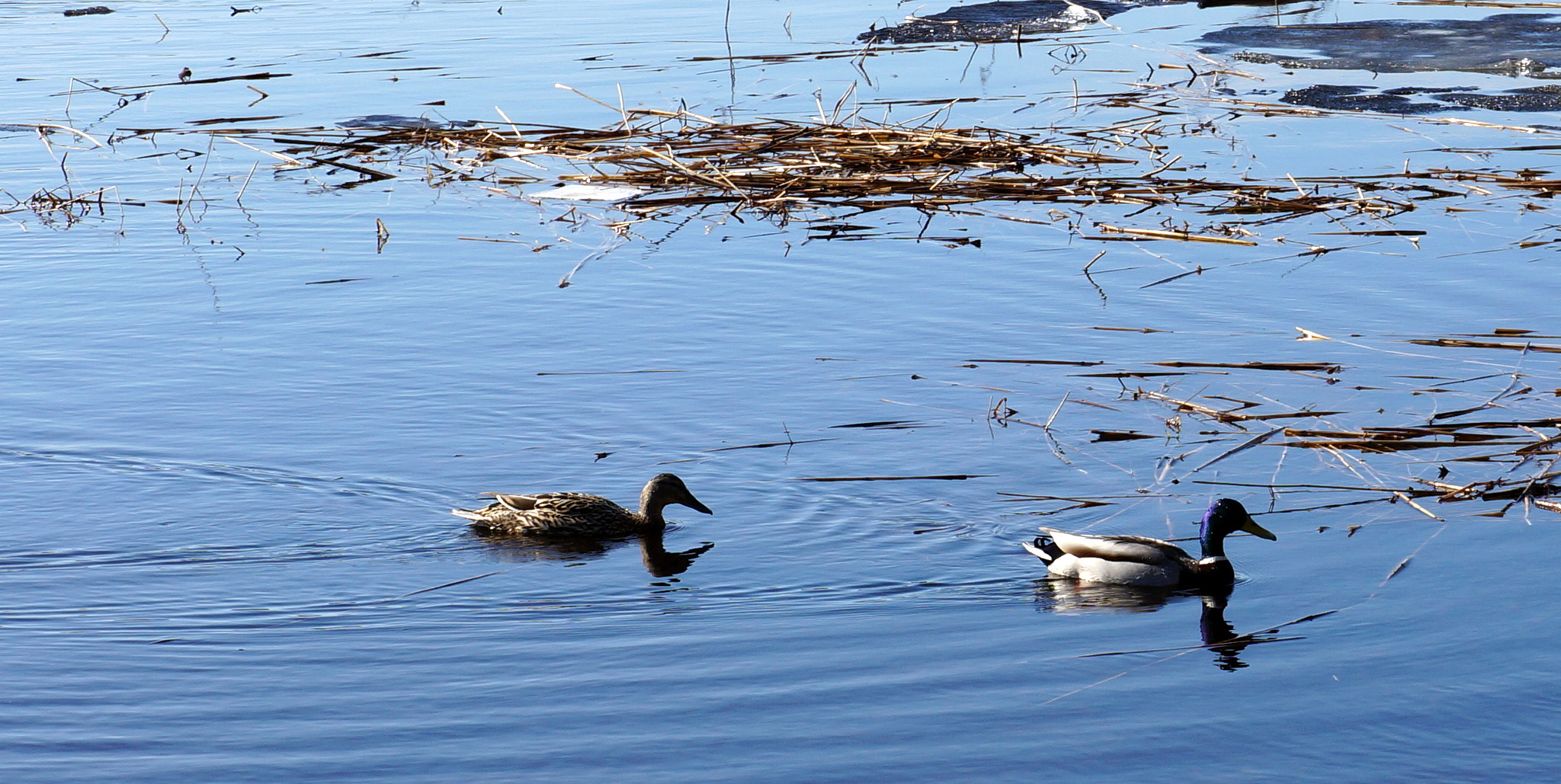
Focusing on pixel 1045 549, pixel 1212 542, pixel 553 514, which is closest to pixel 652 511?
pixel 553 514

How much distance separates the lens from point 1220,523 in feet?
22.8

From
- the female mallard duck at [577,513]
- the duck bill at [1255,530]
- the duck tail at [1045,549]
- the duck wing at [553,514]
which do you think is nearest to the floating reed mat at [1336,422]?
the duck bill at [1255,530]

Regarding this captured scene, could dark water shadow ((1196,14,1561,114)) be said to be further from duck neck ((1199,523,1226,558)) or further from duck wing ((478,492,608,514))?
duck wing ((478,492,608,514))

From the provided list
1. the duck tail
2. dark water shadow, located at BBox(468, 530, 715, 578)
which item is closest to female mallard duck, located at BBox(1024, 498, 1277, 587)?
the duck tail

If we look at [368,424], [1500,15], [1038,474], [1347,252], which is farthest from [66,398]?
[1500,15]

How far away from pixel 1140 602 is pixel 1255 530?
61 cm

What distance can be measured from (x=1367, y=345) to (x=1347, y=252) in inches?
88.6

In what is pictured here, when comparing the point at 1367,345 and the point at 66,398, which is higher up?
the point at 66,398

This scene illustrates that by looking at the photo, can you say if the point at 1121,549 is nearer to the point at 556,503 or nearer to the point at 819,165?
the point at 556,503

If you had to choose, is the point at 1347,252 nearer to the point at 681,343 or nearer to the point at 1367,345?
the point at 1367,345

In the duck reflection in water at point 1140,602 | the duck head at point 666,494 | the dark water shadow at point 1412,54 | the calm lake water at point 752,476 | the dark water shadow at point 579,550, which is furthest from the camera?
the dark water shadow at point 1412,54

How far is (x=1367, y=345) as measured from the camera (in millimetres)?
9383

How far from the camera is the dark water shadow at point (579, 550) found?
7156 millimetres

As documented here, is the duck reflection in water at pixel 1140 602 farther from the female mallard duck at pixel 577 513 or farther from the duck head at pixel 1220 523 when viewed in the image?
the female mallard duck at pixel 577 513
